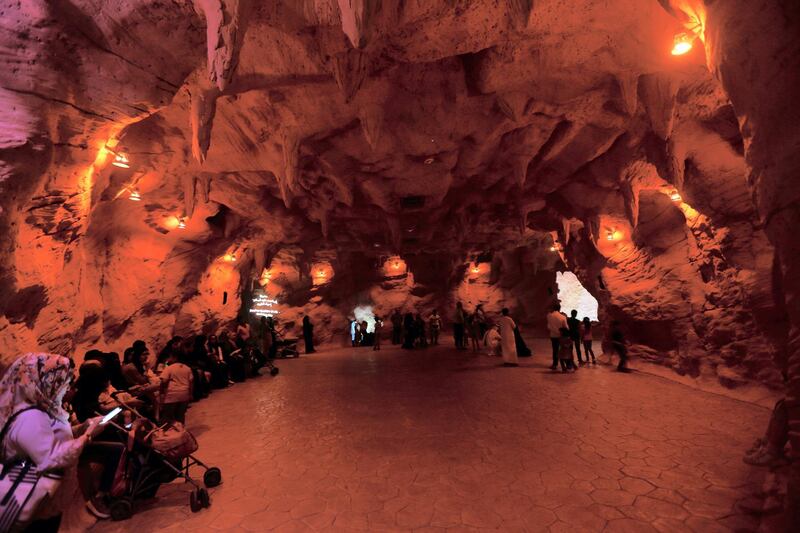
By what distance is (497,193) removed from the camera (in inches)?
499

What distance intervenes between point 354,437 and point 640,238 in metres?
9.25

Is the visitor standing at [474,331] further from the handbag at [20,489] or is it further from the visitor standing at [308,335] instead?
the handbag at [20,489]

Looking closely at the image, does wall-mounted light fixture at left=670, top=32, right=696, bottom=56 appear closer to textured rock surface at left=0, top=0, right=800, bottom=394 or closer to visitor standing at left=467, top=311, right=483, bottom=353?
textured rock surface at left=0, top=0, right=800, bottom=394

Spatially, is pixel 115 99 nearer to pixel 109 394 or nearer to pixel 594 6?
pixel 109 394

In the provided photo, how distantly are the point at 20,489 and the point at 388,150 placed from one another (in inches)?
329

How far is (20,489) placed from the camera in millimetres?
2236

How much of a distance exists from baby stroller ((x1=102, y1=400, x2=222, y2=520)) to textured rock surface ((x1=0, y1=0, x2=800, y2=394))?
1.82m

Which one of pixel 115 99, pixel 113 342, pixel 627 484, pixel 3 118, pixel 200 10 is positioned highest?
pixel 200 10

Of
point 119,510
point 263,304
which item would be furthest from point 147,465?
point 263,304

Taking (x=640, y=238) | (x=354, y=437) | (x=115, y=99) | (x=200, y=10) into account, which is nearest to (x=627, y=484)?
(x=354, y=437)

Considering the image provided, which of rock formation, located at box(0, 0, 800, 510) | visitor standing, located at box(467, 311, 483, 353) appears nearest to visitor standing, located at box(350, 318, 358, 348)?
visitor standing, located at box(467, 311, 483, 353)

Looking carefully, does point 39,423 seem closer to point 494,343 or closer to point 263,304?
point 494,343

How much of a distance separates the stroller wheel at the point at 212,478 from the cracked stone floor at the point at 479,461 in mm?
84

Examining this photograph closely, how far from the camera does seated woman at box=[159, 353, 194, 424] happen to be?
5.17 meters
